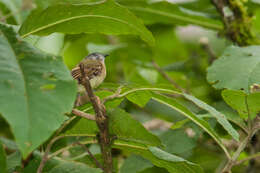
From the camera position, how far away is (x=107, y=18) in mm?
1805

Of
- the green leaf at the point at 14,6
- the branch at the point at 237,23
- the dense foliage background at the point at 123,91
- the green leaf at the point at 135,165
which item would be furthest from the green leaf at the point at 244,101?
the green leaf at the point at 14,6

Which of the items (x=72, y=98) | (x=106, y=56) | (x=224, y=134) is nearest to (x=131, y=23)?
(x=72, y=98)

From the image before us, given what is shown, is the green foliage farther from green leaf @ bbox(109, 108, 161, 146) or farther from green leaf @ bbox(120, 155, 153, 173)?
green leaf @ bbox(120, 155, 153, 173)

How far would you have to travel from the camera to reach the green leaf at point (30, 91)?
3.84ft

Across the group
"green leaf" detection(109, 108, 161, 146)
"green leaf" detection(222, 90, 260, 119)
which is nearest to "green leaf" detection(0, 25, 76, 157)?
"green leaf" detection(109, 108, 161, 146)

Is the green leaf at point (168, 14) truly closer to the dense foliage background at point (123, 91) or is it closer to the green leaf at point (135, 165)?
the dense foliage background at point (123, 91)

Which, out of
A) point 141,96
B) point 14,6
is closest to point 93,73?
point 141,96

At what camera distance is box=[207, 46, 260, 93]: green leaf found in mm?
2048

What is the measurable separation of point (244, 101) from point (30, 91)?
1062mm

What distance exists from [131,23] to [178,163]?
648 mm

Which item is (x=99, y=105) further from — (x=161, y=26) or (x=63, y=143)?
(x=161, y=26)

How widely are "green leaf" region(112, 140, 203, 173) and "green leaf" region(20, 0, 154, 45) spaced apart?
1.68 ft

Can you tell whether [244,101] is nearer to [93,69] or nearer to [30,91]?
[93,69]

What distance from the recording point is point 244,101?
1.94 meters
